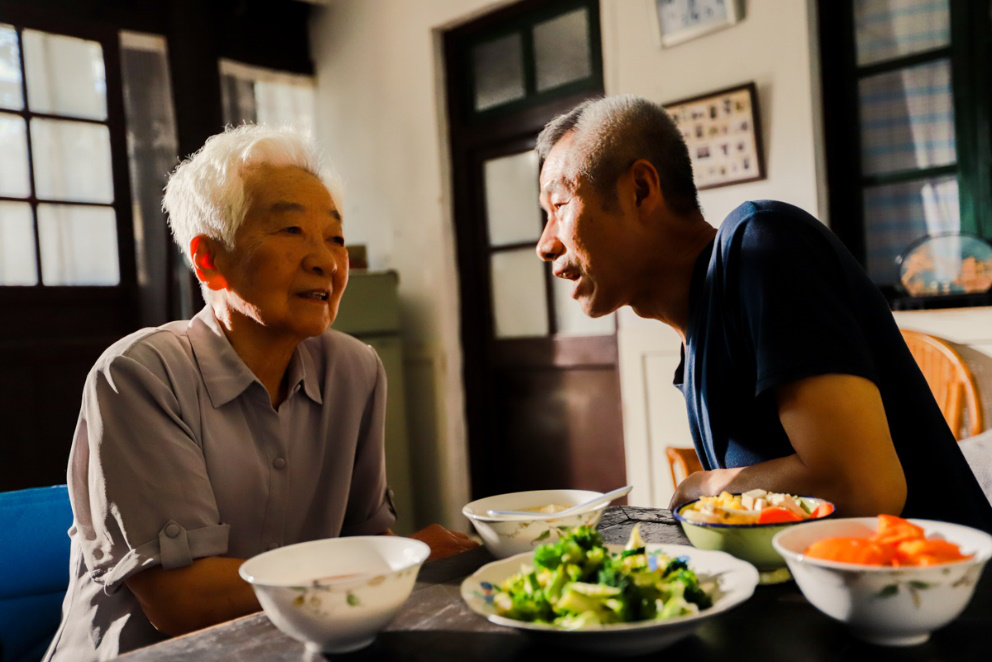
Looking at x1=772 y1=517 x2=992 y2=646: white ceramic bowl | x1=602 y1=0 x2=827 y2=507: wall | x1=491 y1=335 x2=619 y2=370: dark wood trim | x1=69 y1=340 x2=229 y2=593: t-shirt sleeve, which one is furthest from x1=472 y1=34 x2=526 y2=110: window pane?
x1=772 y1=517 x2=992 y2=646: white ceramic bowl

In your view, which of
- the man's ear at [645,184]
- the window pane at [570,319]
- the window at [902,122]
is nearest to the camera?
the man's ear at [645,184]

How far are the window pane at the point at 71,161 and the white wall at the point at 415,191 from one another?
1.33 meters

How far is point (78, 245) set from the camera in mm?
3898

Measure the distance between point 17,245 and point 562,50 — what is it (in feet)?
8.66

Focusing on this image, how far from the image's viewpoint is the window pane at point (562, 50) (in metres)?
3.80

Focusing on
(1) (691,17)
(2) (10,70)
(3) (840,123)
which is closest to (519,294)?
(1) (691,17)

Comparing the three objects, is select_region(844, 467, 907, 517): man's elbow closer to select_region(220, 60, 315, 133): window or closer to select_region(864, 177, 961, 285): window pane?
select_region(864, 177, 961, 285): window pane

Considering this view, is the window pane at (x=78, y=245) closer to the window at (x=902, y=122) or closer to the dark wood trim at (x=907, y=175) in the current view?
the window at (x=902, y=122)

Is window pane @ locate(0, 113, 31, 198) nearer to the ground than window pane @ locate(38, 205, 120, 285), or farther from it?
farther from it

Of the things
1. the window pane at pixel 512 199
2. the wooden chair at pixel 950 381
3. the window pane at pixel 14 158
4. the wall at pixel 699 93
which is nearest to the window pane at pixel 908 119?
the wall at pixel 699 93

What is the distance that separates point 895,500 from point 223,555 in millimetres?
980

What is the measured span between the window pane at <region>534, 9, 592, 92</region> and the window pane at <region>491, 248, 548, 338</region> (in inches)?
33.2

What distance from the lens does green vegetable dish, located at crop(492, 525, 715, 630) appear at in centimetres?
70

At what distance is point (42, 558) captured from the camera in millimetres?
1353
